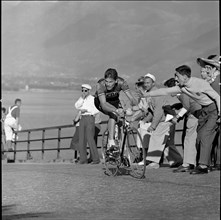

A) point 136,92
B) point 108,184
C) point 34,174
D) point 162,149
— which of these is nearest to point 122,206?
point 108,184

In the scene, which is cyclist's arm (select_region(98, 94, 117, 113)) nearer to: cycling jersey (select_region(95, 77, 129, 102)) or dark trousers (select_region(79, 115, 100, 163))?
cycling jersey (select_region(95, 77, 129, 102))

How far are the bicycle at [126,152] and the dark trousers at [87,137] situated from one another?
0.18ft

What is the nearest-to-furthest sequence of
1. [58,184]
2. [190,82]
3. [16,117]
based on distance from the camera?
[190,82]
[58,184]
[16,117]

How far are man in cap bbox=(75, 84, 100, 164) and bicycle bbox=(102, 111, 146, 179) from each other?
61mm

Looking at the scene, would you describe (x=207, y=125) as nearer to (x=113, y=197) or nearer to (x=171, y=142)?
(x=171, y=142)

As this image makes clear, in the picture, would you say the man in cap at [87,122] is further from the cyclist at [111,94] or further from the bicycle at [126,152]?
the cyclist at [111,94]

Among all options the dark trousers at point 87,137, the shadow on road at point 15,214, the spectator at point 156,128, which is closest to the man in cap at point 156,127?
the spectator at point 156,128

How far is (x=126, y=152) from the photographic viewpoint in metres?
3.10

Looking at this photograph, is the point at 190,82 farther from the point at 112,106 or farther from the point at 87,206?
the point at 87,206

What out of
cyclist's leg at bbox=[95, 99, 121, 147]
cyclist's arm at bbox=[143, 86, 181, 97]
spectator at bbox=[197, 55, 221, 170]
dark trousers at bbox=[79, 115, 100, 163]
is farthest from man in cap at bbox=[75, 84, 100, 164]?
spectator at bbox=[197, 55, 221, 170]

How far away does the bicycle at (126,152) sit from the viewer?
2.94 metres

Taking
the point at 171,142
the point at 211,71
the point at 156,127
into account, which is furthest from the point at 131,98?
the point at 171,142

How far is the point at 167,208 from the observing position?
11.6ft

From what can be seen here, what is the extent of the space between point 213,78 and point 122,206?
929 millimetres
